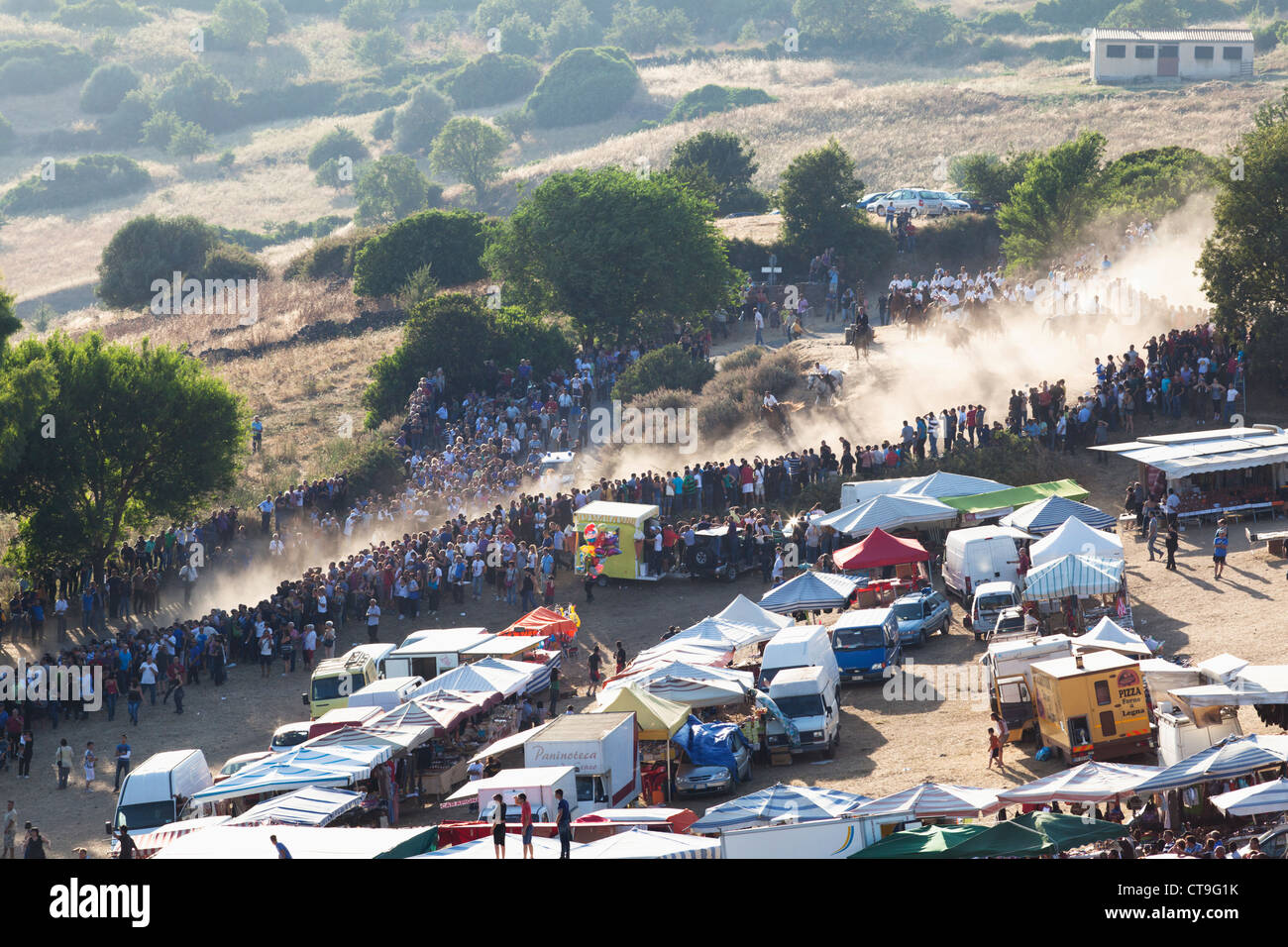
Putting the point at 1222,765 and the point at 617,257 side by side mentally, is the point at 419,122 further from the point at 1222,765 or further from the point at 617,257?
the point at 1222,765

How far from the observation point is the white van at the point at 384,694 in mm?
29438

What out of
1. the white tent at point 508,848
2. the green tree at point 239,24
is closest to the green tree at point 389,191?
the green tree at point 239,24

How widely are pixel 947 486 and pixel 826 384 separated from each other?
1139 cm

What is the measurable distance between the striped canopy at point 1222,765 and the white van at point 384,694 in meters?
15.1

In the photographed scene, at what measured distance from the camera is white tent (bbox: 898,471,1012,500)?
3606 centimetres

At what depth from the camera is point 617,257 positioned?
59219 mm

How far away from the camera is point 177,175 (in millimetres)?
152375

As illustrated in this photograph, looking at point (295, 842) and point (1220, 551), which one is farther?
point (1220, 551)

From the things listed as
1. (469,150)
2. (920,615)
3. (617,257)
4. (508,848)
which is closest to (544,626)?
(920,615)

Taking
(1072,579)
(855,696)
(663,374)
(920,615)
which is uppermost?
(663,374)

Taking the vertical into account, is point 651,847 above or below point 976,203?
below

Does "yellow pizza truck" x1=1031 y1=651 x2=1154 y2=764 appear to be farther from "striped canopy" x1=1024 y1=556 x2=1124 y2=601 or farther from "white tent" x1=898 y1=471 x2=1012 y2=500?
"white tent" x1=898 y1=471 x2=1012 y2=500

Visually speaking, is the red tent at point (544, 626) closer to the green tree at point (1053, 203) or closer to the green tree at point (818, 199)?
the green tree at point (1053, 203)
